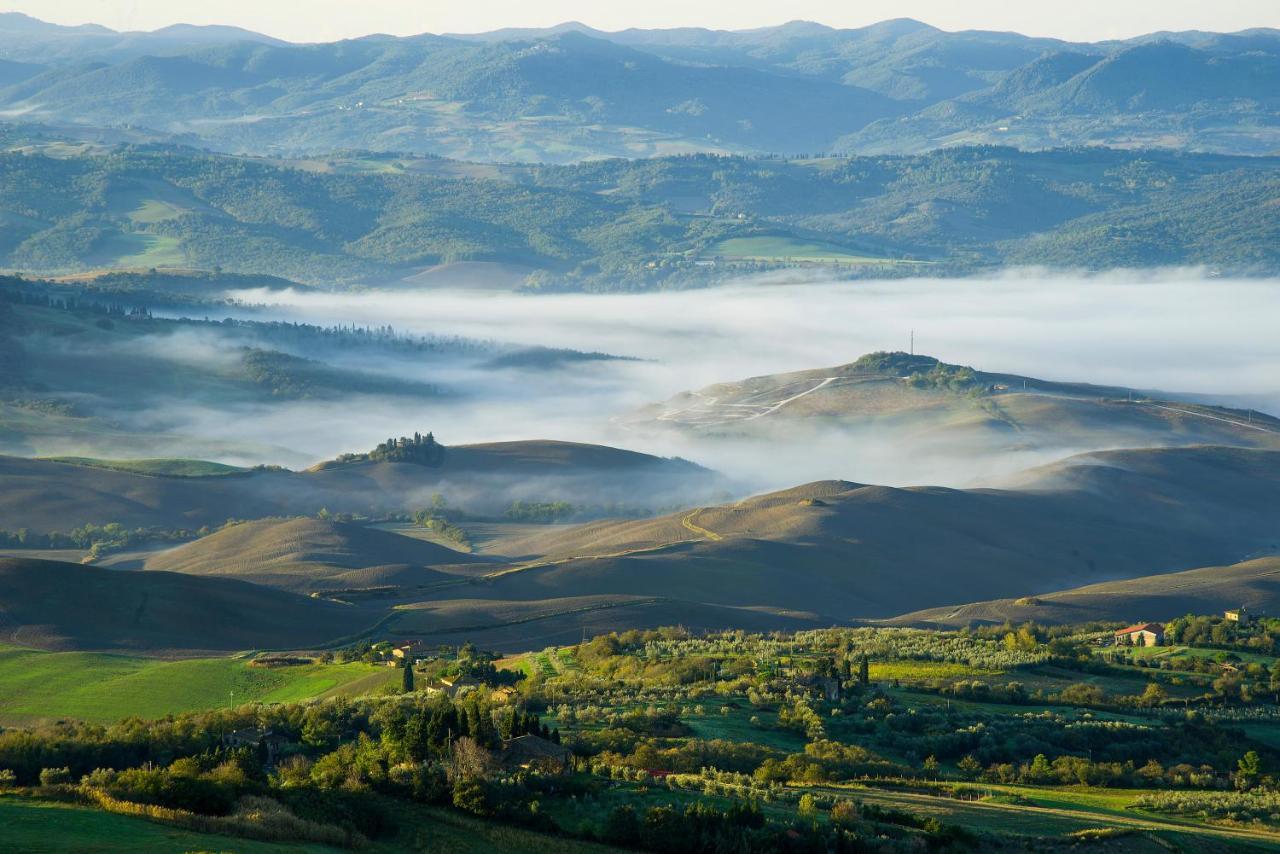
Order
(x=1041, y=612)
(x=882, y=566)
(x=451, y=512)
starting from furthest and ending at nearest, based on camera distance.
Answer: (x=451, y=512) → (x=882, y=566) → (x=1041, y=612)

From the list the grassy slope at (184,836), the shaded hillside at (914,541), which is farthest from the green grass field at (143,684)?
the grassy slope at (184,836)

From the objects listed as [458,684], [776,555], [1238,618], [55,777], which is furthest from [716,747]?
[776,555]

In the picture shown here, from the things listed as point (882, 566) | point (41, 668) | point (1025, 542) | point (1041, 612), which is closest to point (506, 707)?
point (41, 668)

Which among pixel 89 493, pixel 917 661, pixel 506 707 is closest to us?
pixel 506 707

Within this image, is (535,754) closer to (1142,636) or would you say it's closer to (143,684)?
(143,684)

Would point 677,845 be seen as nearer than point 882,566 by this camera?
Yes

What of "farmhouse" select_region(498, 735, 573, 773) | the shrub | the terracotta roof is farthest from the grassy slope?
the terracotta roof

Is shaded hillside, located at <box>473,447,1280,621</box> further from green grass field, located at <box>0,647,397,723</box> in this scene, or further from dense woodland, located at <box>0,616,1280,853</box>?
dense woodland, located at <box>0,616,1280,853</box>

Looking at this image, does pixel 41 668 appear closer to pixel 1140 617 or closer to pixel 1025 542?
pixel 1140 617
